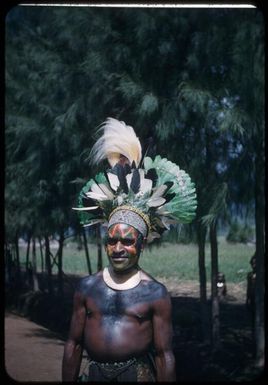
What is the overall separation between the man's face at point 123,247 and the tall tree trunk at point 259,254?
205cm

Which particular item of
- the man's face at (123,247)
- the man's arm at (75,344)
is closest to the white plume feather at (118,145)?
the man's face at (123,247)

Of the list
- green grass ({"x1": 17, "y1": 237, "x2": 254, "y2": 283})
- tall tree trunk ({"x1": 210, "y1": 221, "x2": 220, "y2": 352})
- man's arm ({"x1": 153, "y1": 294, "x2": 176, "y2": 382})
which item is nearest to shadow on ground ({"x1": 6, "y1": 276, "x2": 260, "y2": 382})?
tall tree trunk ({"x1": 210, "y1": 221, "x2": 220, "y2": 352})

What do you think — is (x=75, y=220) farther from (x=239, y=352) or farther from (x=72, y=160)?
(x=239, y=352)

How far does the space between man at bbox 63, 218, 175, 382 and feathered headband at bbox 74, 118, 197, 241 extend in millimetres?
144

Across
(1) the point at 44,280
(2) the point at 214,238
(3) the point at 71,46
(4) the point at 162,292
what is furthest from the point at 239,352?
(1) the point at 44,280

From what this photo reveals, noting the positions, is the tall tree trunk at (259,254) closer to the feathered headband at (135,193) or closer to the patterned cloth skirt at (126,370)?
the feathered headband at (135,193)

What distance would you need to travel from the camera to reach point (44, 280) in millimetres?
13023

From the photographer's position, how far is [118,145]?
4016 mm

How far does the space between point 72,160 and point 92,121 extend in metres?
0.47

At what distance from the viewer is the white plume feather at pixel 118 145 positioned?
13.1ft

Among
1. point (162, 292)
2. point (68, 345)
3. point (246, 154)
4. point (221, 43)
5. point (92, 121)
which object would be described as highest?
point (221, 43)

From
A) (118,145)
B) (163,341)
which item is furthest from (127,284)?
(118,145)

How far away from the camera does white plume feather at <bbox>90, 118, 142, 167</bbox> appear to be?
4008mm

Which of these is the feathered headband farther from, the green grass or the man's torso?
the green grass
